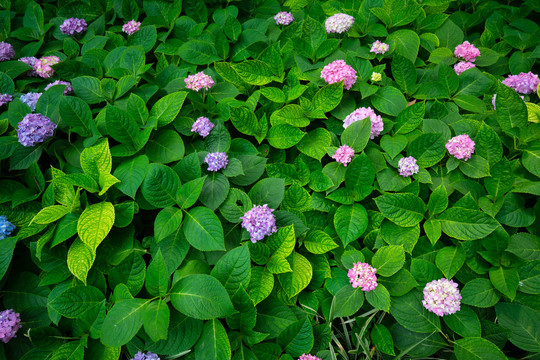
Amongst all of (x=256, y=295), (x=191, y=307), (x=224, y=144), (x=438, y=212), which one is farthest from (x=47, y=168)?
(x=438, y=212)

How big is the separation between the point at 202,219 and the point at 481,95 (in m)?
2.10

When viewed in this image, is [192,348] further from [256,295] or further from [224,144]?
[224,144]

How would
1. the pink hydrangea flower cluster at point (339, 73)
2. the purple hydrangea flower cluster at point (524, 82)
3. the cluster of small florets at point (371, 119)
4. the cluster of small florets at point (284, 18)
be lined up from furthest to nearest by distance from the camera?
the cluster of small florets at point (284, 18)
the purple hydrangea flower cluster at point (524, 82)
the pink hydrangea flower cluster at point (339, 73)
the cluster of small florets at point (371, 119)

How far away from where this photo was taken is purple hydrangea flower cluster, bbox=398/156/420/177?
2.04 metres

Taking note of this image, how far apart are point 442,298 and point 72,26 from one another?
10.8 feet

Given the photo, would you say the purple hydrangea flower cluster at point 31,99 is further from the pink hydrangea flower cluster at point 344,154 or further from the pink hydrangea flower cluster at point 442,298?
the pink hydrangea flower cluster at point 442,298

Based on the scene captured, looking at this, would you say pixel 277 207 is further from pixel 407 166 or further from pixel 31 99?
pixel 31 99


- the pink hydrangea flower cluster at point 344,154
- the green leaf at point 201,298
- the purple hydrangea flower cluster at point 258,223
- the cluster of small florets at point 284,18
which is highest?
the cluster of small florets at point 284,18

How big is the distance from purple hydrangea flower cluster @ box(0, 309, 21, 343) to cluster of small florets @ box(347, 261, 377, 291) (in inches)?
66.0

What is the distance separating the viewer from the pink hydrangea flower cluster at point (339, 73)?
7.36ft

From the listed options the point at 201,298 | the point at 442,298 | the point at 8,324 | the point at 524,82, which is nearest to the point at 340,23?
the point at 524,82

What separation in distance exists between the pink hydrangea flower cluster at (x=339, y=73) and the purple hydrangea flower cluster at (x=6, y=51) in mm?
2413

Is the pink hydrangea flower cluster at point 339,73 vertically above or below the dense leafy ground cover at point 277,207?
above

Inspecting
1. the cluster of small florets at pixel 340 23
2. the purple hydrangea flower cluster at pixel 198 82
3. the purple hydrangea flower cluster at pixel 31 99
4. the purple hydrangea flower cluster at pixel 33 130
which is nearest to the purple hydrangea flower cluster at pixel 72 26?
the purple hydrangea flower cluster at pixel 31 99
